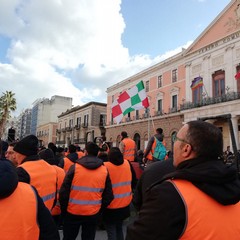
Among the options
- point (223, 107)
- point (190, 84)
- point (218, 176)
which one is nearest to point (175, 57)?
point (190, 84)

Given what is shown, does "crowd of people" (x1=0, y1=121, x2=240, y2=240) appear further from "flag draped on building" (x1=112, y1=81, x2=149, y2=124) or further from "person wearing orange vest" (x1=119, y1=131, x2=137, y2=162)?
"flag draped on building" (x1=112, y1=81, x2=149, y2=124)

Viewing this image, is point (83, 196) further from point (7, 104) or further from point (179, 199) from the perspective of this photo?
point (7, 104)

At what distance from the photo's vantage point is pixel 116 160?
4.76 m

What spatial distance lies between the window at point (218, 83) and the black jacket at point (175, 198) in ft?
84.2

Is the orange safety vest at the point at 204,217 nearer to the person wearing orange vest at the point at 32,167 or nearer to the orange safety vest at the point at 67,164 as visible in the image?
the person wearing orange vest at the point at 32,167

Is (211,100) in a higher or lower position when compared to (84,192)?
higher

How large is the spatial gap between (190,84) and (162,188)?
28.8 metres

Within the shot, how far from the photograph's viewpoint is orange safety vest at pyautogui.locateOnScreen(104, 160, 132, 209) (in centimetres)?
468

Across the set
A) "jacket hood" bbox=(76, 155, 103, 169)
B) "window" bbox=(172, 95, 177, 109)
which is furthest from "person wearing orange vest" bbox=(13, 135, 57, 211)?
"window" bbox=(172, 95, 177, 109)

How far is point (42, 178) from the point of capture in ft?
10.1

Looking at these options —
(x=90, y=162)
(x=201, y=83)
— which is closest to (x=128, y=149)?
(x=90, y=162)

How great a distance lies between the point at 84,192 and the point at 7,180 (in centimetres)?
235

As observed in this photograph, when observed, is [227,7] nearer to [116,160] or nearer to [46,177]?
[116,160]

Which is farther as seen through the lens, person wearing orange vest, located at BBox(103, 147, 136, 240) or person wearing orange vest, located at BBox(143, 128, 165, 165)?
person wearing orange vest, located at BBox(143, 128, 165, 165)
